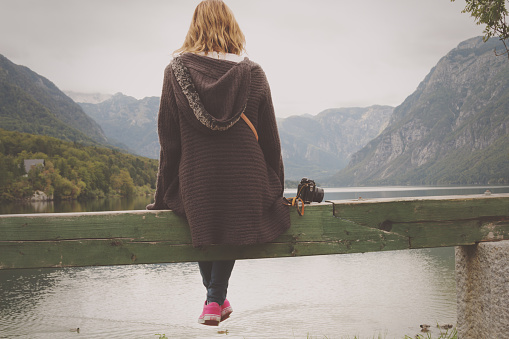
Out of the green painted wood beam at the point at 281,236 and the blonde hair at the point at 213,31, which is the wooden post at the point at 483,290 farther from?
the blonde hair at the point at 213,31

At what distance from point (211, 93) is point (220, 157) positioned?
34 cm

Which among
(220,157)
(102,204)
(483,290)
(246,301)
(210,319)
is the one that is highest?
(220,157)

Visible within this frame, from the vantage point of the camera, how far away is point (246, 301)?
19438 mm

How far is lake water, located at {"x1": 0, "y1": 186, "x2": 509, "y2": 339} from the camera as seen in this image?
1535 cm

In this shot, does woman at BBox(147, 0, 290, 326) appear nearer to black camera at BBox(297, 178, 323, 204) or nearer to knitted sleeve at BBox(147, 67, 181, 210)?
knitted sleeve at BBox(147, 67, 181, 210)

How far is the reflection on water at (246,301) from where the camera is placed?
1542 centimetres

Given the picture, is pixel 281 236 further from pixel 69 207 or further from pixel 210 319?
pixel 69 207

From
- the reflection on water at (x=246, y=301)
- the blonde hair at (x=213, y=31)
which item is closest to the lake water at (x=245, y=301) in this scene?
the reflection on water at (x=246, y=301)

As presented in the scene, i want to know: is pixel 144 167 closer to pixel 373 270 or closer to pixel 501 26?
pixel 373 270

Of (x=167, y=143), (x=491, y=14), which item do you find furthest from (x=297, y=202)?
(x=491, y=14)

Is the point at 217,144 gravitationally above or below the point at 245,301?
above

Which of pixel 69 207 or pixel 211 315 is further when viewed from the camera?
pixel 69 207

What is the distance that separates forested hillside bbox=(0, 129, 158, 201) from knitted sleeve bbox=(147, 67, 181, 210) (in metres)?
92.7

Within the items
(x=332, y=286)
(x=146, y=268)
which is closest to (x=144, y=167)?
(x=146, y=268)
